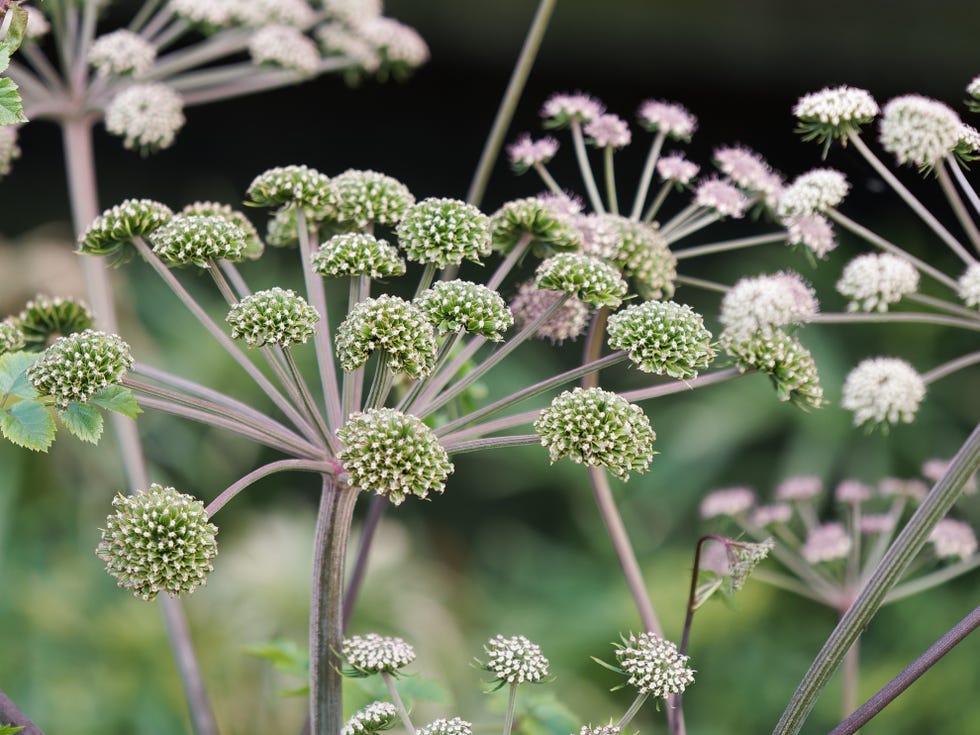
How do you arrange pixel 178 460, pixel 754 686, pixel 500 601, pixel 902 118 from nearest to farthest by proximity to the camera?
pixel 902 118 → pixel 754 686 → pixel 178 460 → pixel 500 601

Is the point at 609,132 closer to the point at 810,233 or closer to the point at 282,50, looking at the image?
the point at 810,233

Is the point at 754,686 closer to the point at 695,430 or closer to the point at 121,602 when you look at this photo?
the point at 695,430

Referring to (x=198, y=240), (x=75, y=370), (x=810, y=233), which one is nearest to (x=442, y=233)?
(x=198, y=240)

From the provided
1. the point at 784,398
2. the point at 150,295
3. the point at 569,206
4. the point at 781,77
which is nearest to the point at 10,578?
the point at 150,295

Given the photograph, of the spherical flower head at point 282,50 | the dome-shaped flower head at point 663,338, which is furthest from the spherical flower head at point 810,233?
the spherical flower head at point 282,50

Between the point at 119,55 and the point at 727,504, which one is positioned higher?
the point at 119,55

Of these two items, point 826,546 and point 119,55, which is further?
point 119,55
